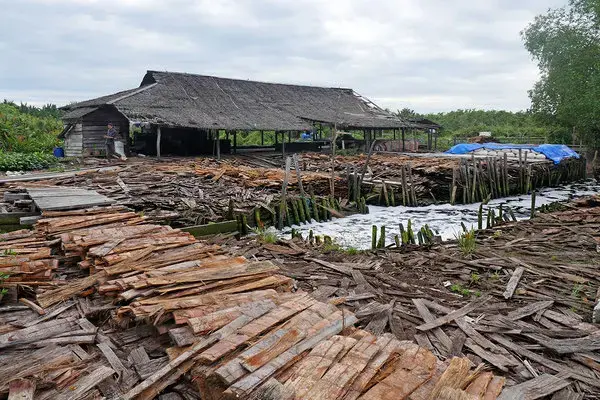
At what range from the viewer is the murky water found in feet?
49.0

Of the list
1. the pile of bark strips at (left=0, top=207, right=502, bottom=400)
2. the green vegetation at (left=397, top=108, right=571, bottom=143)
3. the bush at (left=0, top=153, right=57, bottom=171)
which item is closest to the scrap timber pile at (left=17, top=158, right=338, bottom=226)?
the bush at (left=0, top=153, right=57, bottom=171)

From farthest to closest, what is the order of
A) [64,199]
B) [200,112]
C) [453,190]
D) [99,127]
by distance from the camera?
[200,112], [99,127], [453,190], [64,199]

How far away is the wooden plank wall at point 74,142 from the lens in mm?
24047

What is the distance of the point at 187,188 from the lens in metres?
14.9

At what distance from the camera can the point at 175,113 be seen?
24.0 metres

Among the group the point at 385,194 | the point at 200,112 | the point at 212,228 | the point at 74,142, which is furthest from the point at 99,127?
the point at 212,228

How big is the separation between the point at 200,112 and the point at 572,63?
24.0 metres

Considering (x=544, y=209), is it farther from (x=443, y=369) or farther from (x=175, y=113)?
(x=175, y=113)

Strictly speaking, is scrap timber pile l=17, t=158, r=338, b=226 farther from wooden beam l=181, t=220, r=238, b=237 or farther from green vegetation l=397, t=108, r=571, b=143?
green vegetation l=397, t=108, r=571, b=143

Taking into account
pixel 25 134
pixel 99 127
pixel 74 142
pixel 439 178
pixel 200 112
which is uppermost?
pixel 200 112

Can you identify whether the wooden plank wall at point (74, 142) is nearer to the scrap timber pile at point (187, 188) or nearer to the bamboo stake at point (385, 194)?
the scrap timber pile at point (187, 188)

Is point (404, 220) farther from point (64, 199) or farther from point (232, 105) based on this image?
point (232, 105)

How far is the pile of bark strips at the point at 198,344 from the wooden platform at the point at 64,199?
3.62m

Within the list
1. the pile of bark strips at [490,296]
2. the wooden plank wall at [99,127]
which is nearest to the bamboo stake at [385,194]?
the pile of bark strips at [490,296]
